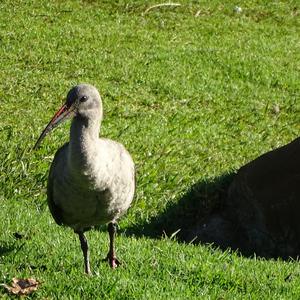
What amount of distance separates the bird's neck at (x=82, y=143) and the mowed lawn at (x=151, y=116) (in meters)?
0.90

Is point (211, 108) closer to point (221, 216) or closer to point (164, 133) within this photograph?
point (164, 133)

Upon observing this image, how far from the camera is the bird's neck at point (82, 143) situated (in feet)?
18.1

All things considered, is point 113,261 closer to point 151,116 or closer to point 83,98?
point 83,98

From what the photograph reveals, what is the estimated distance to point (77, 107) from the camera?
5719mm

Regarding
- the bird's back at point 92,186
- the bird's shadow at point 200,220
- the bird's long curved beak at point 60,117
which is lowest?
the bird's shadow at point 200,220

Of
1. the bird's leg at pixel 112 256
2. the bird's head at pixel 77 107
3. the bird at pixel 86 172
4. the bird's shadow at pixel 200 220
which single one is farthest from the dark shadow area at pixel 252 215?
the bird's head at pixel 77 107

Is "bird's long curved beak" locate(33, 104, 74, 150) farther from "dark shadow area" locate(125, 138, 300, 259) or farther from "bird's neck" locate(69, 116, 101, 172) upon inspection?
"dark shadow area" locate(125, 138, 300, 259)

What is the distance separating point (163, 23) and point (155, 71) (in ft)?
10.3

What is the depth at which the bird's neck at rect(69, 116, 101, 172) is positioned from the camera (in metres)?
5.52

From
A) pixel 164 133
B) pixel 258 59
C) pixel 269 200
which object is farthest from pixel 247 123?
pixel 269 200

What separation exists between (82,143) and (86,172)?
0.21 metres

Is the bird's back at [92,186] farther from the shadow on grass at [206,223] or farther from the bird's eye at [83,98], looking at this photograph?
the shadow on grass at [206,223]

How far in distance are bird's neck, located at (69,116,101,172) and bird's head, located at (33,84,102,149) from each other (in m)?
0.05

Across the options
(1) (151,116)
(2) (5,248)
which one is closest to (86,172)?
(2) (5,248)
